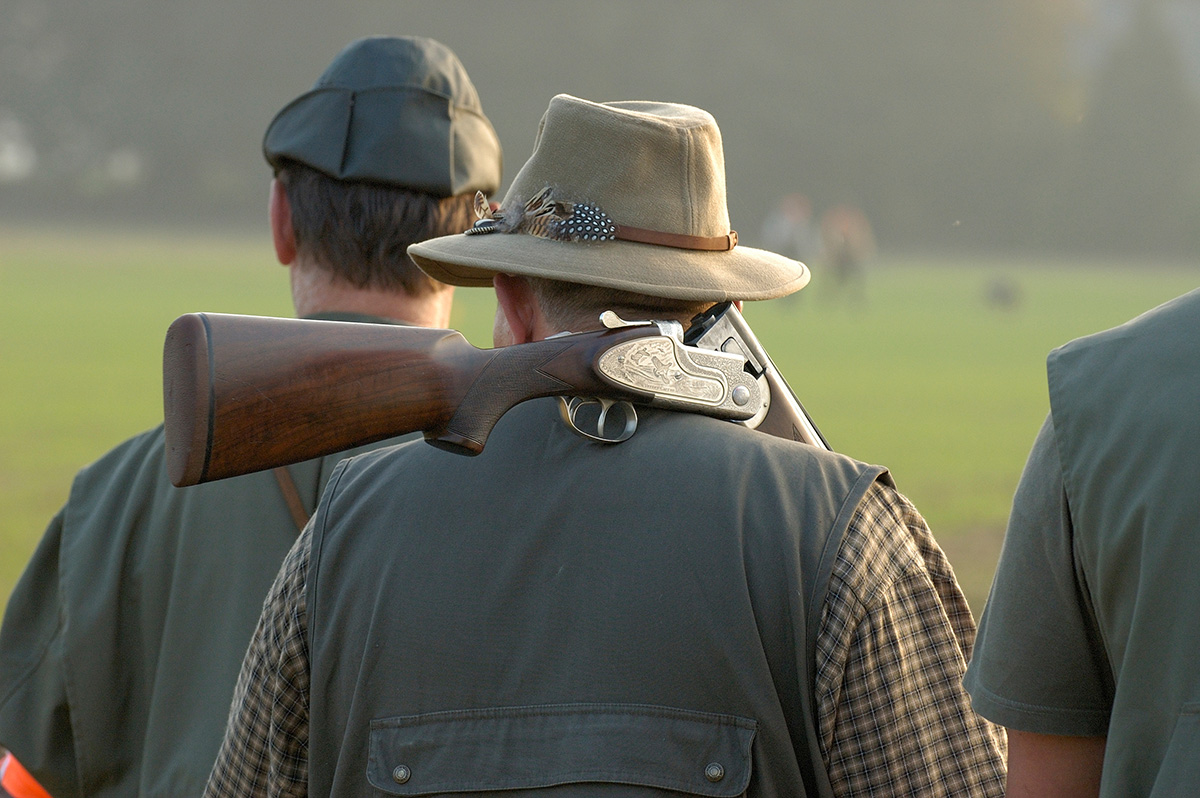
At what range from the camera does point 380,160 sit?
2.99m

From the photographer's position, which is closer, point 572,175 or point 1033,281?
point 572,175

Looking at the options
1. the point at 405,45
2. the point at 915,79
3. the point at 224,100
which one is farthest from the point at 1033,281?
the point at 405,45

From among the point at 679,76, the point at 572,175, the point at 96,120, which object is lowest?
the point at 96,120

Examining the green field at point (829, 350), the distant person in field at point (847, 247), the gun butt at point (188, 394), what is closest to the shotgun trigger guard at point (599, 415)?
the gun butt at point (188, 394)

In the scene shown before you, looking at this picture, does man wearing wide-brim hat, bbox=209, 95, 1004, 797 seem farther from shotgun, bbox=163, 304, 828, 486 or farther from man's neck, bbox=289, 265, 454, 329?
man's neck, bbox=289, 265, 454, 329

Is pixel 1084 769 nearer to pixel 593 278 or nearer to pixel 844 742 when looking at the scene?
pixel 844 742

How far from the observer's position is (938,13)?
62.8 meters

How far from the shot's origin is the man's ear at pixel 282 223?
3051mm

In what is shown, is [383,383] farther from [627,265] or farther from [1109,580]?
[1109,580]

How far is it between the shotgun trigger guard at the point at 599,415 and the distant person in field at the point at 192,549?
960 millimetres

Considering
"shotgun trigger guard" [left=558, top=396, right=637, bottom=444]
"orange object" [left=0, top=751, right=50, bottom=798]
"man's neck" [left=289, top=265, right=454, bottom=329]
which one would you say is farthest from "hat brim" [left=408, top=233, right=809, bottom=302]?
"orange object" [left=0, top=751, right=50, bottom=798]

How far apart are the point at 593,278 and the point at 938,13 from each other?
216 feet

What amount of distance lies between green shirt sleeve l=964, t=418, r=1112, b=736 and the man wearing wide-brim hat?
0.74 feet

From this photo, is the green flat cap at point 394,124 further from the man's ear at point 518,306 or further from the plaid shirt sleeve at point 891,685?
the plaid shirt sleeve at point 891,685
